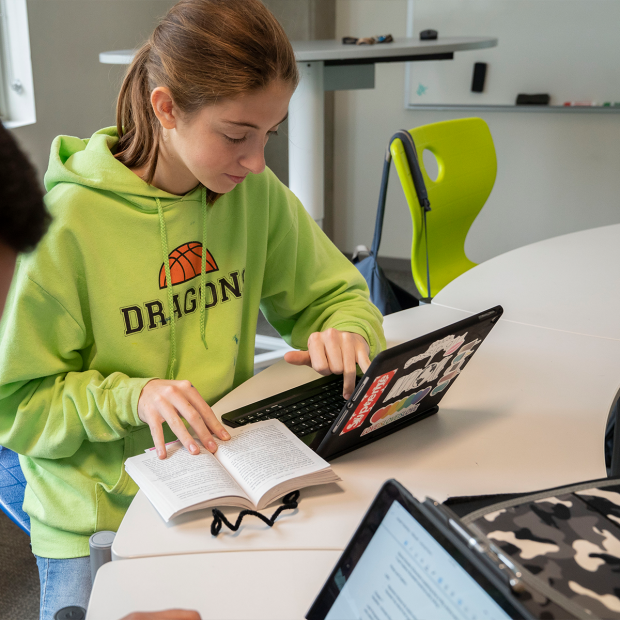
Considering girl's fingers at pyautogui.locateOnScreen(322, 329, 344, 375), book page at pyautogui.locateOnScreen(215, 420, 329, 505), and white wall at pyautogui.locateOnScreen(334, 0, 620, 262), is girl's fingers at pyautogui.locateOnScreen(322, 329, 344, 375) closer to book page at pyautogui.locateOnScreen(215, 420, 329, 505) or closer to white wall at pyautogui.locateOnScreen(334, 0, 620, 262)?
book page at pyautogui.locateOnScreen(215, 420, 329, 505)

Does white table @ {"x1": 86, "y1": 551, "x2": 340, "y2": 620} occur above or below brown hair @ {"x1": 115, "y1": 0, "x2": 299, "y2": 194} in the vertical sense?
below

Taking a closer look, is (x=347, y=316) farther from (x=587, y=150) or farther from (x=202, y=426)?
(x=587, y=150)

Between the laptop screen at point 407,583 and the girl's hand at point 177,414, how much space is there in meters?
0.31

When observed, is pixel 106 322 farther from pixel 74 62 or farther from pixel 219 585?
pixel 74 62

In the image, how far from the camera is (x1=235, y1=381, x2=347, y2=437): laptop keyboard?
90 centimetres

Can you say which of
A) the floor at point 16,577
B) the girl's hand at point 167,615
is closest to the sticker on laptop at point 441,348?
the girl's hand at point 167,615

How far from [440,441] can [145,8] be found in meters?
2.55

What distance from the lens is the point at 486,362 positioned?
45.1 inches

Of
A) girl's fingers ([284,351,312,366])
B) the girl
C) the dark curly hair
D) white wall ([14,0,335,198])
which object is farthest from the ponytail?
white wall ([14,0,335,198])

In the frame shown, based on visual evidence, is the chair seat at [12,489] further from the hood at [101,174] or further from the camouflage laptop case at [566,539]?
the camouflage laptop case at [566,539]

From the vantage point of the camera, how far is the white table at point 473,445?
720mm

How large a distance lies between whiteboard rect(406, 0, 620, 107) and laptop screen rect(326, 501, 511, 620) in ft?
9.79

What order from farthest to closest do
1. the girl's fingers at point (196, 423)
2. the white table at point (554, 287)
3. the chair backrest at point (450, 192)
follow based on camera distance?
1. the chair backrest at point (450, 192)
2. the white table at point (554, 287)
3. the girl's fingers at point (196, 423)

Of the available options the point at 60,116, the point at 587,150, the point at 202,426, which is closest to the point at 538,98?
the point at 587,150
